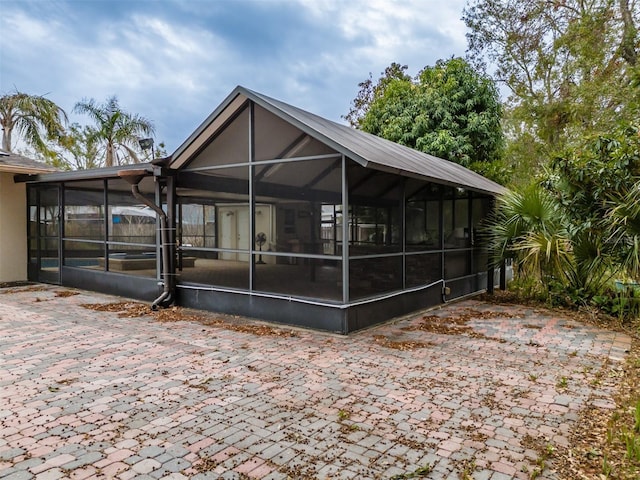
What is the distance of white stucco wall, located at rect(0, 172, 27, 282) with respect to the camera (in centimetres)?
988

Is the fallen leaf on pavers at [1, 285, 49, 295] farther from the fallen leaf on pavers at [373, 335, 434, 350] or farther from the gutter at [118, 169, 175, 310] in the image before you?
the fallen leaf on pavers at [373, 335, 434, 350]

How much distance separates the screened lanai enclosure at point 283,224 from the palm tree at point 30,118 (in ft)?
36.3

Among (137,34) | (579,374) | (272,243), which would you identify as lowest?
(579,374)

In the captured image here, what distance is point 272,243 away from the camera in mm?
6480

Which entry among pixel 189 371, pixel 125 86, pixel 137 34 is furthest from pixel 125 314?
pixel 125 86

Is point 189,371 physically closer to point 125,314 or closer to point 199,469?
point 199,469

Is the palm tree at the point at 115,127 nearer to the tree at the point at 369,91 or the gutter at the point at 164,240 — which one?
the tree at the point at 369,91

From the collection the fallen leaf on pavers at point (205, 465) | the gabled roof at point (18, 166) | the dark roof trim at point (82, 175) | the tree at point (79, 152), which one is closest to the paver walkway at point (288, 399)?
the fallen leaf on pavers at point (205, 465)

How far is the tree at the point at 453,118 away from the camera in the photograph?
14.1 meters

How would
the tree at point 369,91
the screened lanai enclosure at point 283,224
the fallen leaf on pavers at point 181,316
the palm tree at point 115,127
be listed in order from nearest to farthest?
the fallen leaf on pavers at point 181,316, the screened lanai enclosure at point 283,224, the tree at point 369,91, the palm tree at point 115,127

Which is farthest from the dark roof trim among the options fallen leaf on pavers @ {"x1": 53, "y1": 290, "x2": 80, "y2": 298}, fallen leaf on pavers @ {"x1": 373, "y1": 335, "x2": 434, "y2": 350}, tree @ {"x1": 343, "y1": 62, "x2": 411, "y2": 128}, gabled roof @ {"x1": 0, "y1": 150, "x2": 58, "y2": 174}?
tree @ {"x1": 343, "y1": 62, "x2": 411, "y2": 128}

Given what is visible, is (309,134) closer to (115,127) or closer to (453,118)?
(453,118)

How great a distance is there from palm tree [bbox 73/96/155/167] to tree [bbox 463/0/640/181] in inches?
589

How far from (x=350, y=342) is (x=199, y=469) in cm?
300
